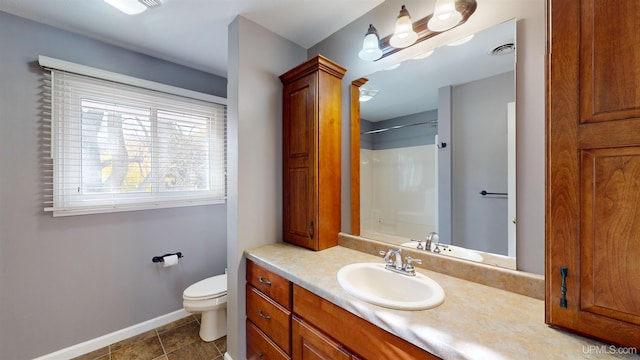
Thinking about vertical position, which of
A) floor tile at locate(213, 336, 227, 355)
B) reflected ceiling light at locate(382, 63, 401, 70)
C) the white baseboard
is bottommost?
floor tile at locate(213, 336, 227, 355)

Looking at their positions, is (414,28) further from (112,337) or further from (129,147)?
(112,337)

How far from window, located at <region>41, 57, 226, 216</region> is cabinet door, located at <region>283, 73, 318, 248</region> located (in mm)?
1076

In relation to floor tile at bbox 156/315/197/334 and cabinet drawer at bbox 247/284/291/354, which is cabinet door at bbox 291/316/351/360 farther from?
floor tile at bbox 156/315/197/334

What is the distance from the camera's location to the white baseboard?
174 centimetres

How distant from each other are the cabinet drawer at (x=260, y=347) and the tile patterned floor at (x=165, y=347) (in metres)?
0.45

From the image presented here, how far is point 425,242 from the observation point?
1403 mm

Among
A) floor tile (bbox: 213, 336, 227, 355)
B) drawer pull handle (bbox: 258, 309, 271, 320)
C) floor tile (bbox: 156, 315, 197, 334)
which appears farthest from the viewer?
floor tile (bbox: 156, 315, 197, 334)

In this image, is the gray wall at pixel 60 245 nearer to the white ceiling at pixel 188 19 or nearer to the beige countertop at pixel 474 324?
the white ceiling at pixel 188 19

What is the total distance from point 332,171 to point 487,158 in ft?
3.01

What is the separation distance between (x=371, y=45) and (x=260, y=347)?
2.05 metres

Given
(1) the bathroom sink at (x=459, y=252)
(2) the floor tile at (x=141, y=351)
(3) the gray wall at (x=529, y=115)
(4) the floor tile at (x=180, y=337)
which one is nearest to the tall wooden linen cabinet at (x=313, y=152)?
(1) the bathroom sink at (x=459, y=252)

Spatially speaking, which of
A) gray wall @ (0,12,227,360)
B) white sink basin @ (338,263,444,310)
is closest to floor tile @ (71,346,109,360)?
gray wall @ (0,12,227,360)

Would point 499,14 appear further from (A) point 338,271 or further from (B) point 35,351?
(B) point 35,351

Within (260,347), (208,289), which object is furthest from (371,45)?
(208,289)
